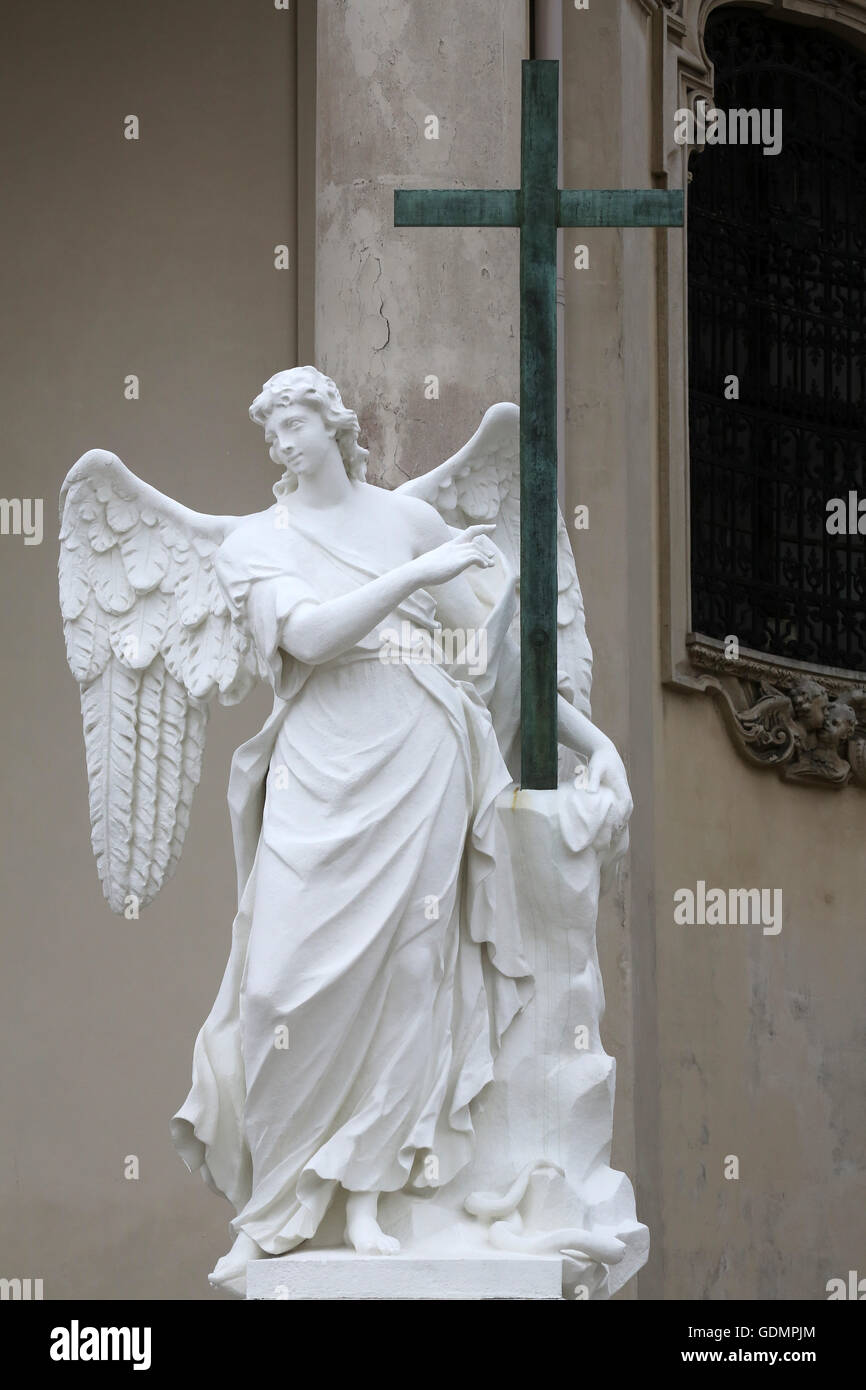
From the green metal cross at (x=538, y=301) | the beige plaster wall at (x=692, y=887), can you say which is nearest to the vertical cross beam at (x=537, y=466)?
the green metal cross at (x=538, y=301)

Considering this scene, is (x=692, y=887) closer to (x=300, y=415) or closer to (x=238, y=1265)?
(x=300, y=415)

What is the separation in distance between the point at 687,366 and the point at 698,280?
48 centimetres

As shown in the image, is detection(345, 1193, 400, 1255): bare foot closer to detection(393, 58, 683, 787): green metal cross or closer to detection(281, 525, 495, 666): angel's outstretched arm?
detection(393, 58, 683, 787): green metal cross

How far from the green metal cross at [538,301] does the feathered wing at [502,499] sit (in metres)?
0.32

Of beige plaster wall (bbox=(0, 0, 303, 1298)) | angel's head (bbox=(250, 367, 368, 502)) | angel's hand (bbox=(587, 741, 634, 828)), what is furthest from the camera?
beige plaster wall (bbox=(0, 0, 303, 1298))

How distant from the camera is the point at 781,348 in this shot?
45.3ft

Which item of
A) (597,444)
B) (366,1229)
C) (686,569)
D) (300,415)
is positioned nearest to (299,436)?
(300,415)

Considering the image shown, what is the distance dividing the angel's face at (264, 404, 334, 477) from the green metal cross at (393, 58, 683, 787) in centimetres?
49

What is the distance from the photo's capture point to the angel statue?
7.57 metres

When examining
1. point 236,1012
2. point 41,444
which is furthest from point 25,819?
point 236,1012

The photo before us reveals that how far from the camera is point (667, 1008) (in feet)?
41.2

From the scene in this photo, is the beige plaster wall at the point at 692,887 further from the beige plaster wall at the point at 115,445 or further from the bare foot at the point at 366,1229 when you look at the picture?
the bare foot at the point at 366,1229

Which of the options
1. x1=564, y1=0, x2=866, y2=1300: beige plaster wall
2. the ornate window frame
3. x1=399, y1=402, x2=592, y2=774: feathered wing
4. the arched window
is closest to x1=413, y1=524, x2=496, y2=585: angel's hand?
x1=399, y1=402, x2=592, y2=774: feathered wing

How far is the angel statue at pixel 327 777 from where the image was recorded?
7.57 m
